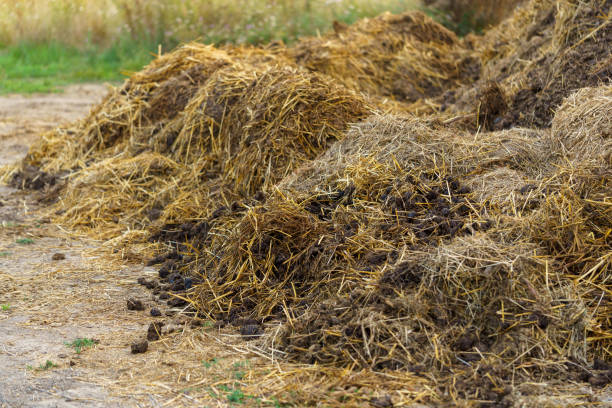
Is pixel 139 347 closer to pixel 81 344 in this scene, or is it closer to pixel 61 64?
pixel 81 344

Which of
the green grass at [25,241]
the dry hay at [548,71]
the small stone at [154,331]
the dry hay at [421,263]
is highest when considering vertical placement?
the dry hay at [548,71]

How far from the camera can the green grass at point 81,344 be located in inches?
158

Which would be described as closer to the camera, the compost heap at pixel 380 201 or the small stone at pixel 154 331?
the compost heap at pixel 380 201

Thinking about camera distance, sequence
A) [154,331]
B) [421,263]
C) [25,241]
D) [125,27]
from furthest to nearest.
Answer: [125,27], [25,241], [154,331], [421,263]

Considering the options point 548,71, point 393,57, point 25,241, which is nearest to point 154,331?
point 25,241

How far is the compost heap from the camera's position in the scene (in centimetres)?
368

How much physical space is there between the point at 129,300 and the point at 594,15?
17.0 ft

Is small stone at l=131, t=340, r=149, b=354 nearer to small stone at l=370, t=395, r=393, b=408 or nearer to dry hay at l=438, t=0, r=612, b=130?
small stone at l=370, t=395, r=393, b=408

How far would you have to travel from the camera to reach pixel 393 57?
9.43 m

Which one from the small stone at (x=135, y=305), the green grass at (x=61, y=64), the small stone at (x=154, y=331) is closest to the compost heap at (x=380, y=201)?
the small stone at (x=135, y=305)

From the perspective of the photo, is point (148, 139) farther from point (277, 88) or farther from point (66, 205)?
point (277, 88)

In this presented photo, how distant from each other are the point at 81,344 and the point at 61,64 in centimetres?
1119

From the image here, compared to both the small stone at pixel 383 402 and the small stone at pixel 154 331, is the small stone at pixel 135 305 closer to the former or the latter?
the small stone at pixel 154 331

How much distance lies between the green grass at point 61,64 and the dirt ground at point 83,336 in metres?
7.24
